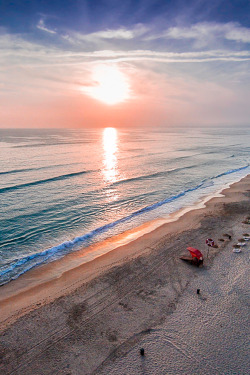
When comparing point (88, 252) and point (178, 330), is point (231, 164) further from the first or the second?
point (178, 330)

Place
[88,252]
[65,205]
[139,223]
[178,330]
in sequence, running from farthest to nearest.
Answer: [65,205] → [139,223] → [88,252] → [178,330]

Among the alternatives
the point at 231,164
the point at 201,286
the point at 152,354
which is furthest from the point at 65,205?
the point at 231,164

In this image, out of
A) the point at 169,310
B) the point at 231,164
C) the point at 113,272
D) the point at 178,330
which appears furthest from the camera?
the point at 231,164

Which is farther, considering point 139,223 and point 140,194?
point 140,194

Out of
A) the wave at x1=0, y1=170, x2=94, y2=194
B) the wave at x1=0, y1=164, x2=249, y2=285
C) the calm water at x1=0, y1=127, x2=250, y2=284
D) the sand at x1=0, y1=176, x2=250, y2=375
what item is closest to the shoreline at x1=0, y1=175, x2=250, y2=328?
the sand at x1=0, y1=176, x2=250, y2=375

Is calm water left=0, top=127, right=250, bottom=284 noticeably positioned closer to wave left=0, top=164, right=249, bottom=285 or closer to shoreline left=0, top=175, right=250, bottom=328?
wave left=0, top=164, right=249, bottom=285

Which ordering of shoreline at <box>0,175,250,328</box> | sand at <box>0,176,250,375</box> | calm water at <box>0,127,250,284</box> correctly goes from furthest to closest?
1. calm water at <box>0,127,250,284</box>
2. shoreline at <box>0,175,250,328</box>
3. sand at <box>0,176,250,375</box>

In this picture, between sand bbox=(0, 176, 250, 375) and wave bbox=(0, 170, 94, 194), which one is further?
wave bbox=(0, 170, 94, 194)

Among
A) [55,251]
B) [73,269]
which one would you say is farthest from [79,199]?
[73,269]
